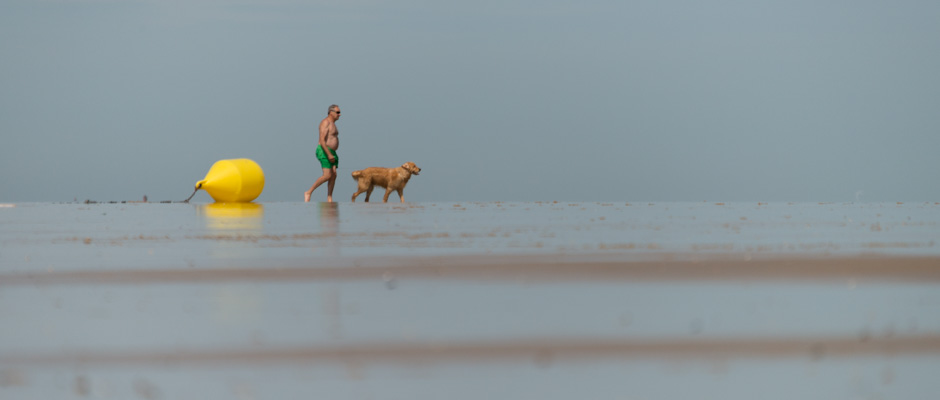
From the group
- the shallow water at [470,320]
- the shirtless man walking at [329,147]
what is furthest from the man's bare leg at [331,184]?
the shallow water at [470,320]

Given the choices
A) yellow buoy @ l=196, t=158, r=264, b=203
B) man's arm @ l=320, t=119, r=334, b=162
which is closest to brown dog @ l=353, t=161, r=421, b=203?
man's arm @ l=320, t=119, r=334, b=162

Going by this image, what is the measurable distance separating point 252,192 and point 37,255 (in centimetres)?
1280

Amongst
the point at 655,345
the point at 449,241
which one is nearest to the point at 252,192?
the point at 449,241

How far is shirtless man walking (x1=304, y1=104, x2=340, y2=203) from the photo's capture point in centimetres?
1952

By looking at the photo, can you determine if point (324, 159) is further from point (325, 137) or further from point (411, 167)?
point (411, 167)

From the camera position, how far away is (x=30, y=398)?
8.89 ft

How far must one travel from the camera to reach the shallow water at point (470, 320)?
114 inches

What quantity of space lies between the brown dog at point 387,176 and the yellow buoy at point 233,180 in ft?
A: 6.03

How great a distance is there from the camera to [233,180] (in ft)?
62.4

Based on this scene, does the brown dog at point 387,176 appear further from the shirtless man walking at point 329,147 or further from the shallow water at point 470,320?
the shallow water at point 470,320

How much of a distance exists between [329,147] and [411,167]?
5.25 ft

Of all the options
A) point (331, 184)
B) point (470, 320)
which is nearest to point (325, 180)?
point (331, 184)

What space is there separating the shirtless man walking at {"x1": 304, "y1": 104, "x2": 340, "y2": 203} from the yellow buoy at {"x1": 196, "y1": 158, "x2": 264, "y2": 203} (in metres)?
1.09

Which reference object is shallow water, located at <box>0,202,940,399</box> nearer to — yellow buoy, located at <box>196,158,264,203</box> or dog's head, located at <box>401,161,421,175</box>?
yellow buoy, located at <box>196,158,264,203</box>
